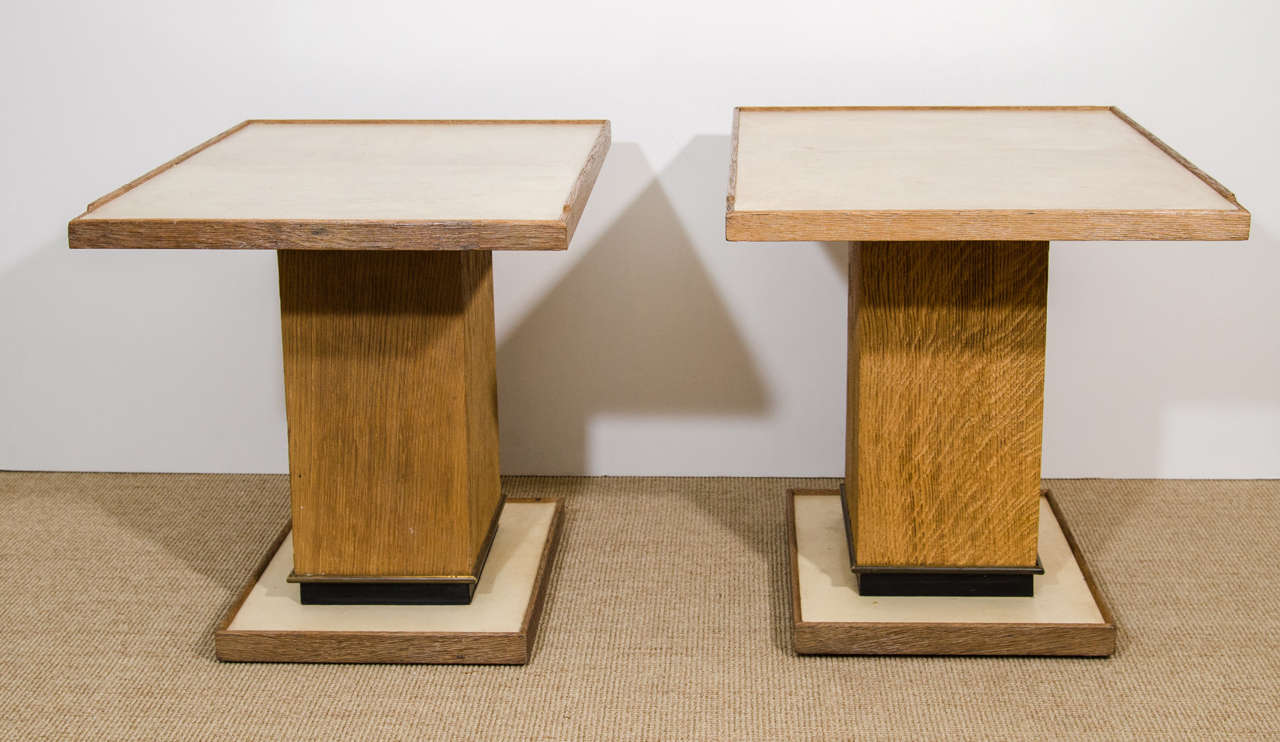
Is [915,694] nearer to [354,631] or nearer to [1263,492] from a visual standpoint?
[354,631]

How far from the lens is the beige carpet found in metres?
1.99

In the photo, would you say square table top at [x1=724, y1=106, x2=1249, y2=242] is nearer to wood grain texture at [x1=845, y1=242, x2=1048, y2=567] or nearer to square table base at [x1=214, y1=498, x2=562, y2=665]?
wood grain texture at [x1=845, y1=242, x2=1048, y2=567]

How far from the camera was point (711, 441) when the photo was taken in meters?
2.84

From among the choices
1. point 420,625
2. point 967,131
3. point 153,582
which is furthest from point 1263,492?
point 153,582

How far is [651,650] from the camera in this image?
2184 millimetres

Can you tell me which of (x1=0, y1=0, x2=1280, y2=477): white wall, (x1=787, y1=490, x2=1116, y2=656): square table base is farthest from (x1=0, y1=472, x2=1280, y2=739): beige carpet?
(x1=0, y1=0, x2=1280, y2=477): white wall

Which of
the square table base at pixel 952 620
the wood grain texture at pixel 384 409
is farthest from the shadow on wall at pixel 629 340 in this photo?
the square table base at pixel 952 620

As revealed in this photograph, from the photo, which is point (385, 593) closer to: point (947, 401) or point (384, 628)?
point (384, 628)

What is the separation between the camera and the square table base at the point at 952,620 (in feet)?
6.97

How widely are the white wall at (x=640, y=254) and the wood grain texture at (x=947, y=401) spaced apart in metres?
0.54

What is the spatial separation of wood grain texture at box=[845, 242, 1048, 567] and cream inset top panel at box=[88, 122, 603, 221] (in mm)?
523

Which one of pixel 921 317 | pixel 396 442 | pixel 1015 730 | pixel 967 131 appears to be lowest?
pixel 1015 730

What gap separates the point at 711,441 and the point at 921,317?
841 mm

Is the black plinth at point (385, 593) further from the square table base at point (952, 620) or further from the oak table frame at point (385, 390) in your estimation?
the square table base at point (952, 620)
